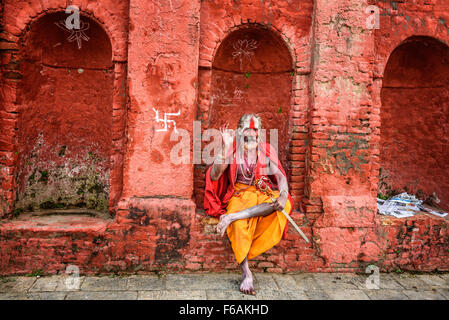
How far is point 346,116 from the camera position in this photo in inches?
160

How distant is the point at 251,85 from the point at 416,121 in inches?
104

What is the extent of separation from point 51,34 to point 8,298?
3155 mm

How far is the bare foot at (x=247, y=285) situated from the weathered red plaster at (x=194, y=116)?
0.44 meters

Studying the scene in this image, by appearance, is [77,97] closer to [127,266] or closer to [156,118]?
[156,118]

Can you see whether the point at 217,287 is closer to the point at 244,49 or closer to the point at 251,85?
the point at 251,85

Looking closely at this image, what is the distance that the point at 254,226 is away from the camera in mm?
3668

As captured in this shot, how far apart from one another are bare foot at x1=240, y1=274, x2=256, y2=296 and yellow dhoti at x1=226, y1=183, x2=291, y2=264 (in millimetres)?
239

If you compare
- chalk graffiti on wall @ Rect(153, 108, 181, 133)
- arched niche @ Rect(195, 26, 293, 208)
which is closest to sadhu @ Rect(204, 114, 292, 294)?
arched niche @ Rect(195, 26, 293, 208)

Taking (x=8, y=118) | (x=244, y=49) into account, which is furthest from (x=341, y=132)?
(x=8, y=118)

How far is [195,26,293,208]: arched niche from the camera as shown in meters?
4.43

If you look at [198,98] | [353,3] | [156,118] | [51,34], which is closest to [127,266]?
[156,118]

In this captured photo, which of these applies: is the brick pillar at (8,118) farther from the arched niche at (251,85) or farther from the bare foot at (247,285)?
the bare foot at (247,285)

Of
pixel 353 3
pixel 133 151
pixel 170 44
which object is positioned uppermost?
pixel 353 3

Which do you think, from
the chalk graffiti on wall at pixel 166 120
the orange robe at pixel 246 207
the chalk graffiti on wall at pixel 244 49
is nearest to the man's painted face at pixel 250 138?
the orange robe at pixel 246 207
